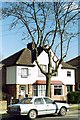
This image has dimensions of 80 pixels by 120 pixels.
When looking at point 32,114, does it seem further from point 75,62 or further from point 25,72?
point 75,62

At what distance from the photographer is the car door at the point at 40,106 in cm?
2217

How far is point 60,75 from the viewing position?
1962 inches

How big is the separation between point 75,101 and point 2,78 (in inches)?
439

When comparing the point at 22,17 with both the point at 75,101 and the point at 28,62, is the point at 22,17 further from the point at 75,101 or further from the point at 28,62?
the point at 75,101

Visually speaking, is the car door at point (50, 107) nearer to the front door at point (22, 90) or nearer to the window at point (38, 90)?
the front door at point (22, 90)

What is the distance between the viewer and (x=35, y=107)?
72.1 ft

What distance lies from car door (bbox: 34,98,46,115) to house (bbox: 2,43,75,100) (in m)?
21.3

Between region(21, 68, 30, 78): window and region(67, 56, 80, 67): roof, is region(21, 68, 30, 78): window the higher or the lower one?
the lower one

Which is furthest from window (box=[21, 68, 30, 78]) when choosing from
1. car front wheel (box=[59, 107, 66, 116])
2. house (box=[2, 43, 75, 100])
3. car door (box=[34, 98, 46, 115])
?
car door (box=[34, 98, 46, 115])

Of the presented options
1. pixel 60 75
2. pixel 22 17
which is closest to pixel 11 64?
pixel 60 75

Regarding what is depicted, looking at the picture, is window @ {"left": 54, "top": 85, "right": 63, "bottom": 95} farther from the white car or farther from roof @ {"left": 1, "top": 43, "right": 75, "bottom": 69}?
the white car

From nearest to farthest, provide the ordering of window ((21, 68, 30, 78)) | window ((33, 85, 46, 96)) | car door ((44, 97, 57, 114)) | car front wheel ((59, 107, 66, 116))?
car door ((44, 97, 57, 114))
car front wheel ((59, 107, 66, 116))
window ((21, 68, 30, 78))
window ((33, 85, 46, 96))

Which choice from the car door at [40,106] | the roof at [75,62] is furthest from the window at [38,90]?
the car door at [40,106]

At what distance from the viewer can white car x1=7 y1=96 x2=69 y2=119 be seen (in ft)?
70.6
